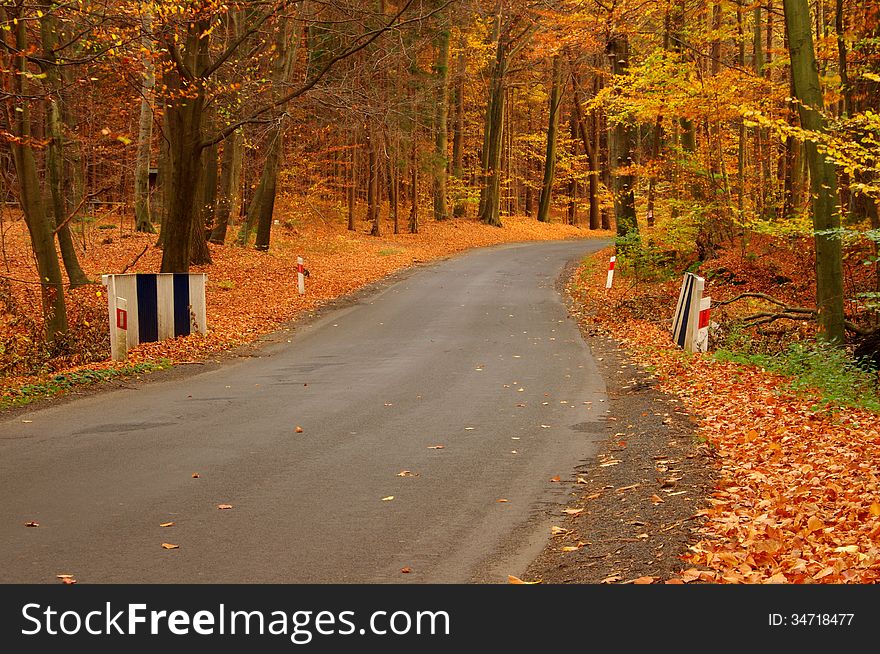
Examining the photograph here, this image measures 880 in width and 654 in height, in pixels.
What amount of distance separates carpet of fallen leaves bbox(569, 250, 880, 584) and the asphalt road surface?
4.21 ft

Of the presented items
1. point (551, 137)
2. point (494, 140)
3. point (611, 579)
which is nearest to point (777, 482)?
point (611, 579)

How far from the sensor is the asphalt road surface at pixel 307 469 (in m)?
5.84

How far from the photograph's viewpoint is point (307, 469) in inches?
323

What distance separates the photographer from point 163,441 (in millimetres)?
9242

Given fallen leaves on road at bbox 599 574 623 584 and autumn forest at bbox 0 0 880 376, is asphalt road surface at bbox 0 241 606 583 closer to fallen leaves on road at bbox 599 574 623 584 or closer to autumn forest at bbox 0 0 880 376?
fallen leaves on road at bbox 599 574 623 584

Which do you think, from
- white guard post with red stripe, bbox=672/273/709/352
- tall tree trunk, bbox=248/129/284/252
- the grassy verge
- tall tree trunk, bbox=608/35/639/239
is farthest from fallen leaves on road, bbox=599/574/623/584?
tall tree trunk, bbox=248/129/284/252

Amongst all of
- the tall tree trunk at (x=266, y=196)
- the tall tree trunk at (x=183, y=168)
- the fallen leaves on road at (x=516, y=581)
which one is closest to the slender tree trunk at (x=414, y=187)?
the tall tree trunk at (x=266, y=196)

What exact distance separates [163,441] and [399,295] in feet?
52.9

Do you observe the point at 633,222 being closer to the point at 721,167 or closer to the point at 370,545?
the point at 721,167

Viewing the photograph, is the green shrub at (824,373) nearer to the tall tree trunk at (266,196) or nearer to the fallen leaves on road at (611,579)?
the fallen leaves on road at (611,579)

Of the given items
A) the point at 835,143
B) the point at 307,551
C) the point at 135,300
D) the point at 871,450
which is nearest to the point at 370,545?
the point at 307,551

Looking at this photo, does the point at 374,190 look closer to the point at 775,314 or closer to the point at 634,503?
the point at 775,314

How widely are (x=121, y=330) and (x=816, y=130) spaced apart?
38.3 feet

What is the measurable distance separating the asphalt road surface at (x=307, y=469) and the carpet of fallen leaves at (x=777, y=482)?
1.28 metres
